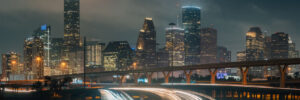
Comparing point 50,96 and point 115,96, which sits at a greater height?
point 50,96

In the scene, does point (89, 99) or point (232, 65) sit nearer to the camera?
point (89, 99)

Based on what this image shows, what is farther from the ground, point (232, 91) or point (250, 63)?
point (250, 63)

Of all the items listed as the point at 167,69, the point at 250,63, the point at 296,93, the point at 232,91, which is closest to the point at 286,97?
the point at 296,93

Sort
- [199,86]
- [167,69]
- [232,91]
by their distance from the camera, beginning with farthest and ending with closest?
[167,69] → [199,86] → [232,91]

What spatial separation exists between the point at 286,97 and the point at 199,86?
3160 centimetres

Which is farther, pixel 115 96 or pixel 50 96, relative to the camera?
pixel 115 96

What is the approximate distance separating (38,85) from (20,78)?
6351cm

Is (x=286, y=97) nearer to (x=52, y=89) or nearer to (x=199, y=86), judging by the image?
(x=199, y=86)

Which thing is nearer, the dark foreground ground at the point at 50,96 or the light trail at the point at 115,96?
the dark foreground ground at the point at 50,96

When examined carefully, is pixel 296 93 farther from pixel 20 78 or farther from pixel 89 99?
pixel 20 78

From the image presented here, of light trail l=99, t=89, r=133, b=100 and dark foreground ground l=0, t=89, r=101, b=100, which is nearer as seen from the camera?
dark foreground ground l=0, t=89, r=101, b=100

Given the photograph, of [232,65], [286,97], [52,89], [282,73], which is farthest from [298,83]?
[52,89]

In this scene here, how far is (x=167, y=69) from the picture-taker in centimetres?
15725

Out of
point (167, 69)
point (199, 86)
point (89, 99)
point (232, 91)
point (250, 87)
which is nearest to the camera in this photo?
point (89, 99)
